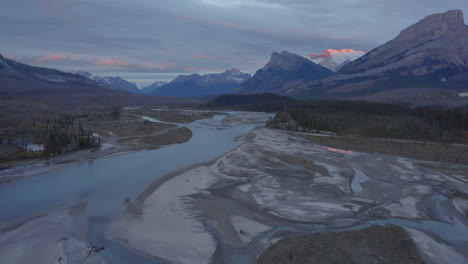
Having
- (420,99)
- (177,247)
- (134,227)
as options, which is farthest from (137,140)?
(420,99)

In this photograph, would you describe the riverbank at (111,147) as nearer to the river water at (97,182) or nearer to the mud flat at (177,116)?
the river water at (97,182)

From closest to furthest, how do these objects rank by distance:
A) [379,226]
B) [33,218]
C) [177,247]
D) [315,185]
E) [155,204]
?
1. [177,247]
2. [379,226]
3. [33,218]
4. [155,204]
5. [315,185]

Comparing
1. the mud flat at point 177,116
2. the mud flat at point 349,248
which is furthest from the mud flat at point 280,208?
the mud flat at point 177,116

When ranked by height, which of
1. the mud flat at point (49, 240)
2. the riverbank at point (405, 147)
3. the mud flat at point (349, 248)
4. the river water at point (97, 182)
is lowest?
the mud flat at point (49, 240)

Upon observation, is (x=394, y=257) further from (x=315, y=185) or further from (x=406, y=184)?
(x=406, y=184)

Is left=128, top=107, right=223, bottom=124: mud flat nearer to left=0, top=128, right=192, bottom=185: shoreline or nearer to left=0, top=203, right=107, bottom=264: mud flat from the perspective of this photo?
left=0, top=128, right=192, bottom=185: shoreline

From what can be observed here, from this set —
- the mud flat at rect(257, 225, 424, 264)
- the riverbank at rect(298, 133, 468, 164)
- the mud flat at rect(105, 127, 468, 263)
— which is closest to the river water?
the mud flat at rect(105, 127, 468, 263)

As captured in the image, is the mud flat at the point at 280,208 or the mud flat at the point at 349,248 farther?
the mud flat at the point at 280,208

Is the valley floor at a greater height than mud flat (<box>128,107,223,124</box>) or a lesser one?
lesser
